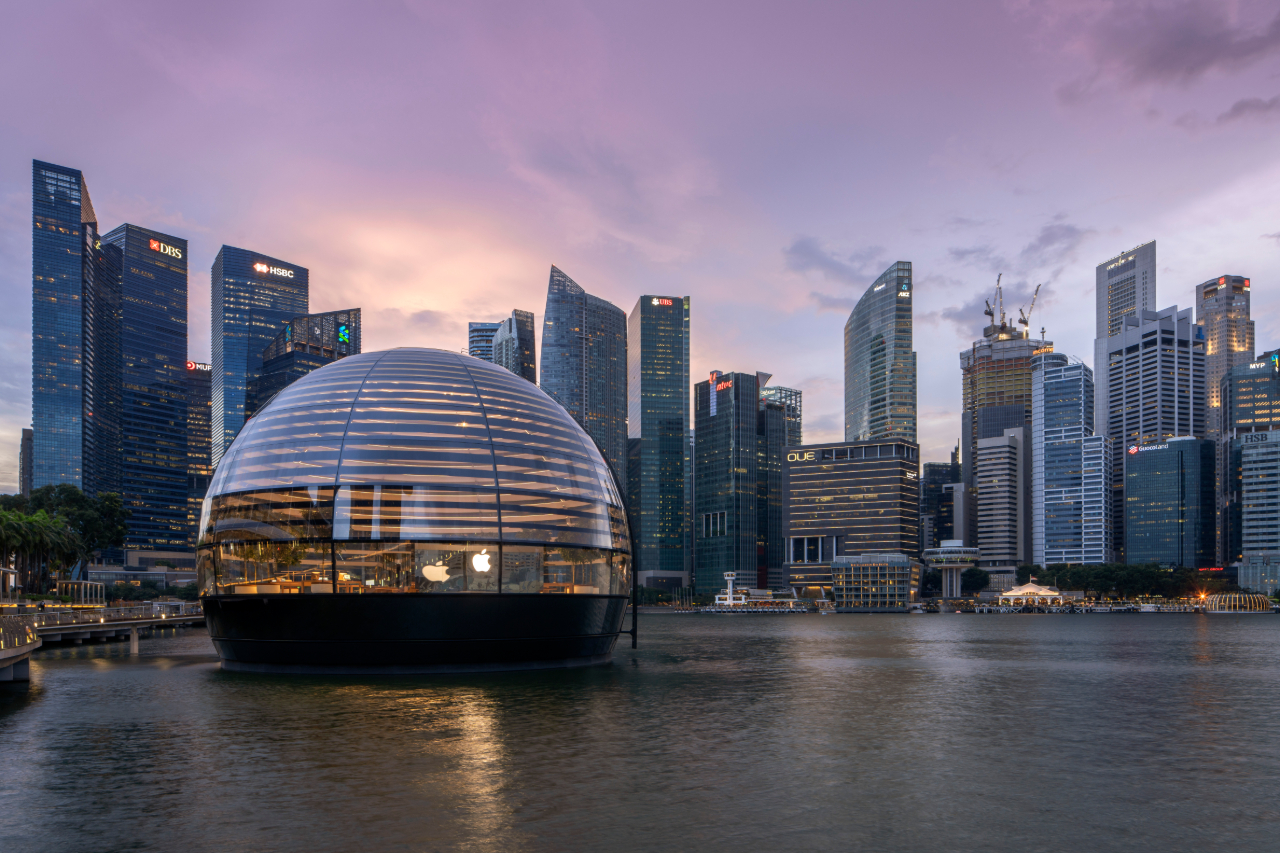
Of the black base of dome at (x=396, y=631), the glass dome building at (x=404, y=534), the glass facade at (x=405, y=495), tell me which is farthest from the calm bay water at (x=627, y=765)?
the glass facade at (x=405, y=495)

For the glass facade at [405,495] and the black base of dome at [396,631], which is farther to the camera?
the glass facade at [405,495]

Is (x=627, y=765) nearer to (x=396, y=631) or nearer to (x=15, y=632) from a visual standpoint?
(x=396, y=631)

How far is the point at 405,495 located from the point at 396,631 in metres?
6.04

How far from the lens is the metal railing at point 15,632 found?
41125 millimetres

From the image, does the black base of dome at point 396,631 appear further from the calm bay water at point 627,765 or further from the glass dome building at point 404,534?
the calm bay water at point 627,765

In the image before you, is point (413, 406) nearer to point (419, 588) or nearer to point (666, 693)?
point (419, 588)

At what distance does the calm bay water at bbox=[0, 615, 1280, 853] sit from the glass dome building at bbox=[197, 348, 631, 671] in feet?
7.34

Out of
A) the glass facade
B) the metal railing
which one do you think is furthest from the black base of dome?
the metal railing

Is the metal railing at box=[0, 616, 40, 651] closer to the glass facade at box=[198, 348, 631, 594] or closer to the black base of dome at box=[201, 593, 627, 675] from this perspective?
the glass facade at box=[198, 348, 631, 594]

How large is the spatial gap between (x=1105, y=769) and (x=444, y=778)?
16.4 m

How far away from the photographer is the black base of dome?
4406 centimetres

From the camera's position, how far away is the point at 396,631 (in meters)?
44.1

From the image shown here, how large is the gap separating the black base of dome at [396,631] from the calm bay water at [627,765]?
4.47 feet

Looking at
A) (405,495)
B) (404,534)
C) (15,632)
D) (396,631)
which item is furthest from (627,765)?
(15,632)
